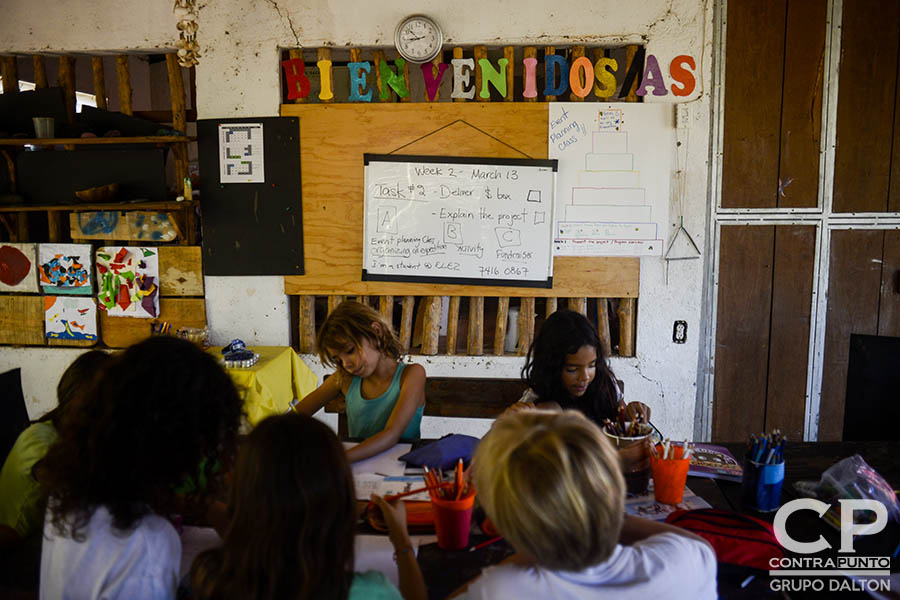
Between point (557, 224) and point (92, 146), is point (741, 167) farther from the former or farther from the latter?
point (92, 146)

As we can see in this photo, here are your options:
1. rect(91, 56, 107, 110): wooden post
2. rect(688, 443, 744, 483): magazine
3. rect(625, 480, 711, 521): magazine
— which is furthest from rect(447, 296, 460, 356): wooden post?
rect(91, 56, 107, 110): wooden post

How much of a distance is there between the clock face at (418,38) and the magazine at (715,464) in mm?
2444

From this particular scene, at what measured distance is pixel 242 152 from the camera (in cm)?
350

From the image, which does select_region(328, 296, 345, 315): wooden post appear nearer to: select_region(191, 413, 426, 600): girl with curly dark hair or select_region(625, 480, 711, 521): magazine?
select_region(625, 480, 711, 521): magazine

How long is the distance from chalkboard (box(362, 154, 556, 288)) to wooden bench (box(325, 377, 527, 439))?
1024 millimetres

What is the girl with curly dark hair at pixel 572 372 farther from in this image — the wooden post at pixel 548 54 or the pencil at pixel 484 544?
the wooden post at pixel 548 54

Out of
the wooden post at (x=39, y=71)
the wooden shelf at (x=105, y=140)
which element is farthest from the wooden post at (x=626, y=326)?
the wooden post at (x=39, y=71)

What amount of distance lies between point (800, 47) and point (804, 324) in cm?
151

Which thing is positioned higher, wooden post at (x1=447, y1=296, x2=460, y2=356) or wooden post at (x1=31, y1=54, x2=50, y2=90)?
wooden post at (x1=31, y1=54, x2=50, y2=90)

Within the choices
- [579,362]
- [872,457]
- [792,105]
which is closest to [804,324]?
[792,105]

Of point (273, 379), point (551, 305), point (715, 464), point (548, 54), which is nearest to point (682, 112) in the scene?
point (548, 54)

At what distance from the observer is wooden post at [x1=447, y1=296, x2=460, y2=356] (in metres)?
3.57

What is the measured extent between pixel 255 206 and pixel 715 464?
9.06 ft

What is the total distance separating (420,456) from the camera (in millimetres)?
1794
